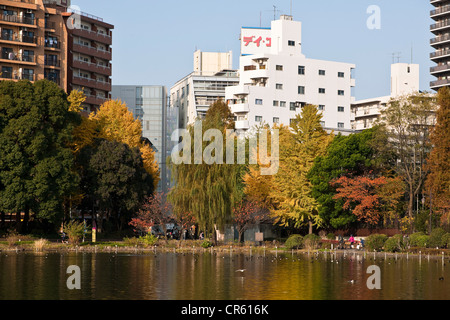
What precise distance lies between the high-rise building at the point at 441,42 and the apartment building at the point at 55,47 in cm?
5924

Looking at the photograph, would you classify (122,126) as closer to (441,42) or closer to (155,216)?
(155,216)

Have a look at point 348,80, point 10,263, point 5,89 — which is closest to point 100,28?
point 348,80

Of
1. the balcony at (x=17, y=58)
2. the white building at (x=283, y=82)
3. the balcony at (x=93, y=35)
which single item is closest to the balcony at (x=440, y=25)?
the white building at (x=283, y=82)

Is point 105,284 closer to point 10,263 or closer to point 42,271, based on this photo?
point 42,271

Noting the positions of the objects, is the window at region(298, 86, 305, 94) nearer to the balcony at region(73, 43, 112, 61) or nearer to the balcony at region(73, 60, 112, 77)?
the balcony at region(73, 60, 112, 77)

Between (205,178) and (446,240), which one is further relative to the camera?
(205,178)

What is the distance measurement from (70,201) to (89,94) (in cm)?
4485

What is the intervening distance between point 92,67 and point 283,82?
1315 inches

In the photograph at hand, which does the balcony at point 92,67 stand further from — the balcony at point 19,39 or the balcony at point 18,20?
the balcony at point 18,20

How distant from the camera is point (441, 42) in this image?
131 m

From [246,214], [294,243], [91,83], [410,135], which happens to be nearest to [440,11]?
[410,135]

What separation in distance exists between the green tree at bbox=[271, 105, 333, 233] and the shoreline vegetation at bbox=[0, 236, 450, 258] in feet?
16.6

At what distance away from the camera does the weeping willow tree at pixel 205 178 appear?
6738cm

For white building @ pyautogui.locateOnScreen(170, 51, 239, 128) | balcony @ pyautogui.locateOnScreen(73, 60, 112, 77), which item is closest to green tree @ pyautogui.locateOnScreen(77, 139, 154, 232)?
balcony @ pyautogui.locateOnScreen(73, 60, 112, 77)
